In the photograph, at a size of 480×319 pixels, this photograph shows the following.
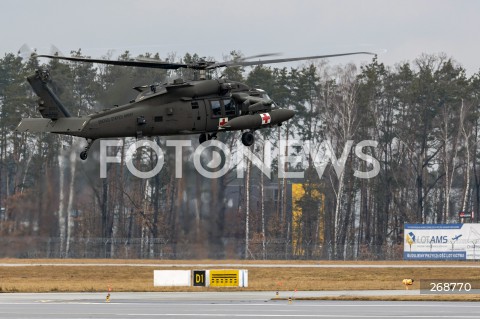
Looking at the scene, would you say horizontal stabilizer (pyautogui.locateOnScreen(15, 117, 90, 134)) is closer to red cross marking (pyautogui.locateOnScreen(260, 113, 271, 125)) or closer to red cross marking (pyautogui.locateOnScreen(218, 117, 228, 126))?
red cross marking (pyautogui.locateOnScreen(218, 117, 228, 126))

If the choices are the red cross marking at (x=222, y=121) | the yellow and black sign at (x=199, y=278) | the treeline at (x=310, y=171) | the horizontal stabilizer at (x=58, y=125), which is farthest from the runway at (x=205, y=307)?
the treeline at (x=310, y=171)

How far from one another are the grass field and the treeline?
2.27 meters

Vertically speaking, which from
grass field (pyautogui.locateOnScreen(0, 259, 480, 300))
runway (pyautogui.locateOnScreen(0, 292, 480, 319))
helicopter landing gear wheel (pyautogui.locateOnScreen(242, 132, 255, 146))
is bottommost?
runway (pyautogui.locateOnScreen(0, 292, 480, 319))

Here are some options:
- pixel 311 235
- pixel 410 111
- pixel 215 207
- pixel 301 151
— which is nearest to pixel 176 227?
pixel 215 207

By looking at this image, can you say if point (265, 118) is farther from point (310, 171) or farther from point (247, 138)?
point (310, 171)

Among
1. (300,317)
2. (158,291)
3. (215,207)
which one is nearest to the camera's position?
(300,317)

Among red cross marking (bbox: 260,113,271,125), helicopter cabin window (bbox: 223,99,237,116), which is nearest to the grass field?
red cross marking (bbox: 260,113,271,125)

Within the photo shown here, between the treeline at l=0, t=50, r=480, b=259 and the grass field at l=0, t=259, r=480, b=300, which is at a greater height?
the treeline at l=0, t=50, r=480, b=259

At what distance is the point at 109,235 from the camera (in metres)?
105

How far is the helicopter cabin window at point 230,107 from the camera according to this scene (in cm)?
5194

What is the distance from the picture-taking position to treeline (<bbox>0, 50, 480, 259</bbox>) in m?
94.8

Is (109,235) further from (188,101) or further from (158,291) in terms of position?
(188,101)

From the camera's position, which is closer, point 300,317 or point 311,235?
point 300,317

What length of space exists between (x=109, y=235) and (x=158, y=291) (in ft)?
136
